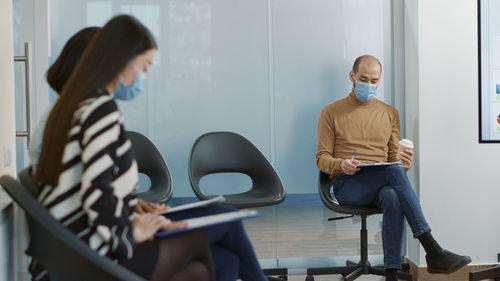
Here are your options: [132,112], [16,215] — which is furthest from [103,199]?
[132,112]

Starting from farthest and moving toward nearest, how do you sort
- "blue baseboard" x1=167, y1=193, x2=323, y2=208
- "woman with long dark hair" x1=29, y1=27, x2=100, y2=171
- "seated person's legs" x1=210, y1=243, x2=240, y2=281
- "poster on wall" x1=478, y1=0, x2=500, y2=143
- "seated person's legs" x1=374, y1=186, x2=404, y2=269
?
"blue baseboard" x1=167, y1=193, x2=323, y2=208, "poster on wall" x1=478, y1=0, x2=500, y2=143, "seated person's legs" x1=374, y1=186, x2=404, y2=269, "seated person's legs" x1=210, y1=243, x2=240, y2=281, "woman with long dark hair" x1=29, y1=27, x2=100, y2=171

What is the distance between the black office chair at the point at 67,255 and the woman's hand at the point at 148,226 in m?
0.22

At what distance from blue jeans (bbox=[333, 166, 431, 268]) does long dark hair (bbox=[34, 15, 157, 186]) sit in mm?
2000

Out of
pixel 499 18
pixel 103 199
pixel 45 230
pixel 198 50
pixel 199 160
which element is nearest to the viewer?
pixel 45 230

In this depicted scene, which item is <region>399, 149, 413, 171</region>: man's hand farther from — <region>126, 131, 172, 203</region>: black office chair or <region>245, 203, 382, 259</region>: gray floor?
<region>126, 131, 172, 203</region>: black office chair

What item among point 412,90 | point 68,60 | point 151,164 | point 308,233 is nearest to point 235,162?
point 151,164

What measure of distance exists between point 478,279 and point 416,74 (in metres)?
1.35

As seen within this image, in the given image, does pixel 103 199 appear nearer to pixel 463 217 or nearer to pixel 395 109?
pixel 395 109

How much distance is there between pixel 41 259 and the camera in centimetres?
125

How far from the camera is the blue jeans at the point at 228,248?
179 cm

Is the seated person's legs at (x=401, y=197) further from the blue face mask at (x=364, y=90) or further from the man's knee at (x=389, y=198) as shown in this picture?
the blue face mask at (x=364, y=90)

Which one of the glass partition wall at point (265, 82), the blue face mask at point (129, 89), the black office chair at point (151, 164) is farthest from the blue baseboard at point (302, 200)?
the blue face mask at point (129, 89)

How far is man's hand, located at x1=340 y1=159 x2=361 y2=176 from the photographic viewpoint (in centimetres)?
300

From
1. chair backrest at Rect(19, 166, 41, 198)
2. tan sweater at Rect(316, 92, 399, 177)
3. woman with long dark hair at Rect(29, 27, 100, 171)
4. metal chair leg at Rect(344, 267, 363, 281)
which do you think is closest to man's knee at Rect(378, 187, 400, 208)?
tan sweater at Rect(316, 92, 399, 177)
